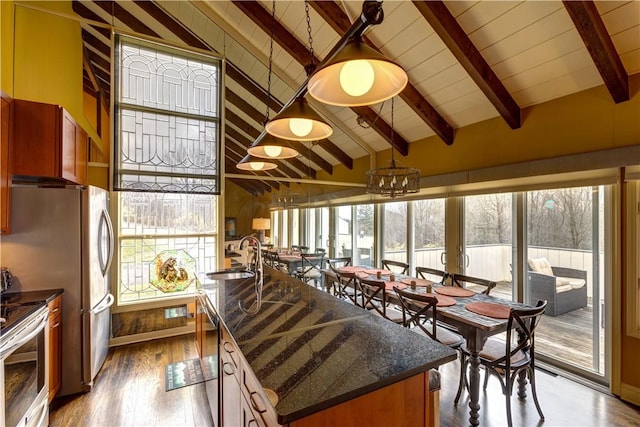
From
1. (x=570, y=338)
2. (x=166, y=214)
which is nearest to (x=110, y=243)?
(x=166, y=214)

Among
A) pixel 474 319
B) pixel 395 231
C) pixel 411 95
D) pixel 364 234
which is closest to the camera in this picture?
pixel 474 319

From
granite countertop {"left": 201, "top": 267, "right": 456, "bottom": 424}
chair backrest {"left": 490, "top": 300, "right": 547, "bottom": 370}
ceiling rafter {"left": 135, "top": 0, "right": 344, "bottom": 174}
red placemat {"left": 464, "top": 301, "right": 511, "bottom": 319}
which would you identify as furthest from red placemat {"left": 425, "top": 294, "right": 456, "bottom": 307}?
ceiling rafter {"left": 135, "top": 0, "right": 344, "bottom": 174}

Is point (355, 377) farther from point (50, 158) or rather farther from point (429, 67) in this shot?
point (429, 67)

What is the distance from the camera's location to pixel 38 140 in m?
2.39

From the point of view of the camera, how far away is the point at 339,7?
2.92m

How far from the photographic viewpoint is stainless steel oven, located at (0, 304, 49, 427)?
1656 mm

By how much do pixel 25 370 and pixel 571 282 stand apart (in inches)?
186

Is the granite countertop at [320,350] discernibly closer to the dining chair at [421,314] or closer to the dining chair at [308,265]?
the dining chair at [421,314]

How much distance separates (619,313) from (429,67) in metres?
2.98

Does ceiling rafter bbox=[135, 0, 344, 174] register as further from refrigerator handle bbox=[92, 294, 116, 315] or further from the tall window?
refrigerator handle bbox=[92, 294, 116, 315]

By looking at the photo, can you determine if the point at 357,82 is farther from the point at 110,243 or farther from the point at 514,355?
the point at 110,243

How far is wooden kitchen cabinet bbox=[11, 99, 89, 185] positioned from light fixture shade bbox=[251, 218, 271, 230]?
2159mm

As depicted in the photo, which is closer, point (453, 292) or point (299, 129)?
point (299, 129)

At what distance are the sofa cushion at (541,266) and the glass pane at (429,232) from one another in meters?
1.12
